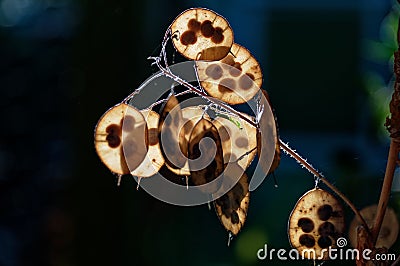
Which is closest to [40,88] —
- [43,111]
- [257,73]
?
[43,111]

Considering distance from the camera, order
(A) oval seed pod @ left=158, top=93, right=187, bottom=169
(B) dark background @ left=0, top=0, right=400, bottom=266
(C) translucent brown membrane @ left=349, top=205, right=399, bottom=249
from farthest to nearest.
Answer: (B) dark background @ left=0, top=0, right=400, bottom=266
(C) translucent brown membrane @ left=349, top=205, right=399, bottom=249
(A) oval seed pod @ left=158, top=93, right=187, bottom=169

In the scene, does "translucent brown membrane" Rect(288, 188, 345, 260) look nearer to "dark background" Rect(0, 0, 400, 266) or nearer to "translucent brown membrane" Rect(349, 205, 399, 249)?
"translucent brown membrane" Rect(349, 205, 399, 249)

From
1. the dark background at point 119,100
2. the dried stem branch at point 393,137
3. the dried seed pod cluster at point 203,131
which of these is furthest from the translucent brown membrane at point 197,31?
the dark background at point 119,100

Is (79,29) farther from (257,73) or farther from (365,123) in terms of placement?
(257,73)

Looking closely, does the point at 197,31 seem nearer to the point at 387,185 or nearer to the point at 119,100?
the point at 387,185

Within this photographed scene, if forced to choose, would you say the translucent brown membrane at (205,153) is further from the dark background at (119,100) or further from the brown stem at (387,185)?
the dark background at (119,100)

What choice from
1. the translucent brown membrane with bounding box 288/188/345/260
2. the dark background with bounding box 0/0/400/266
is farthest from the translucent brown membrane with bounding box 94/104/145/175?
the dark background with bounding box 0/0/400/266

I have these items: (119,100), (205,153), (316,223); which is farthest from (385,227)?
(119,100)
